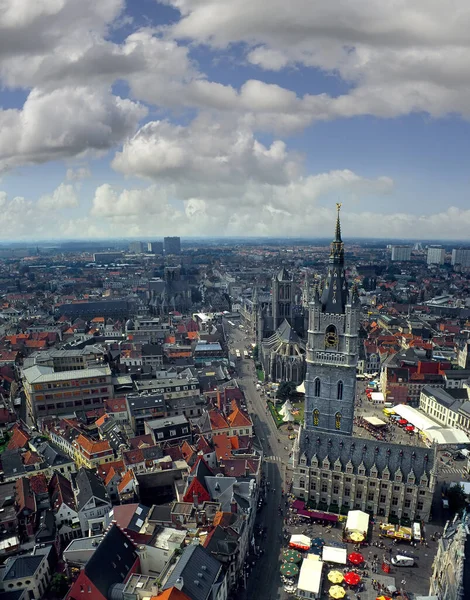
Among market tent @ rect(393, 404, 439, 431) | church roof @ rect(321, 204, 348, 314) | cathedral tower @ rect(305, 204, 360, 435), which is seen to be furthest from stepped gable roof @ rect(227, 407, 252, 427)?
market tent @ rect(393, 404, 439, 431)

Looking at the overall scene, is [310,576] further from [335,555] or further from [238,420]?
[238,420]

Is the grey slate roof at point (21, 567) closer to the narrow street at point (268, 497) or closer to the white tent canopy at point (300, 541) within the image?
the narrow street at point (268, 497)

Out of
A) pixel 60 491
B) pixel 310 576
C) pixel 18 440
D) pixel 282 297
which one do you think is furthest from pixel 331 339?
pixel 282 297

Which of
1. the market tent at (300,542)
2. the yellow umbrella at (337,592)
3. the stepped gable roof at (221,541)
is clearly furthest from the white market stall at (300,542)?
the stepped gable roof at (221,541)

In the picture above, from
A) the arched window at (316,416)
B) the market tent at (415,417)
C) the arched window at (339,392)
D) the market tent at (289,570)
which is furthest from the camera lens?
the market tent at (415,417)

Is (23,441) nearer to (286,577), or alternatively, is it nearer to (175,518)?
(175,518)

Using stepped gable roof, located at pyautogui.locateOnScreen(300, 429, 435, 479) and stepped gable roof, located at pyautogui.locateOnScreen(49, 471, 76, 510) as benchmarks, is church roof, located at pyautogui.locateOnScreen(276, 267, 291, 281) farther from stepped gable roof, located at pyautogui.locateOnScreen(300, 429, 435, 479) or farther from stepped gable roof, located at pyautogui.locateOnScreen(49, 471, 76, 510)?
stepped gable roof, located at pyautogui.locateOnScreen(49, 471, 76, 510)

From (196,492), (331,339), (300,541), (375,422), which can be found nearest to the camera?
(300,541)

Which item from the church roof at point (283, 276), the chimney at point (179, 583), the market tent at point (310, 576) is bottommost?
the market tent at point (310, 576)
